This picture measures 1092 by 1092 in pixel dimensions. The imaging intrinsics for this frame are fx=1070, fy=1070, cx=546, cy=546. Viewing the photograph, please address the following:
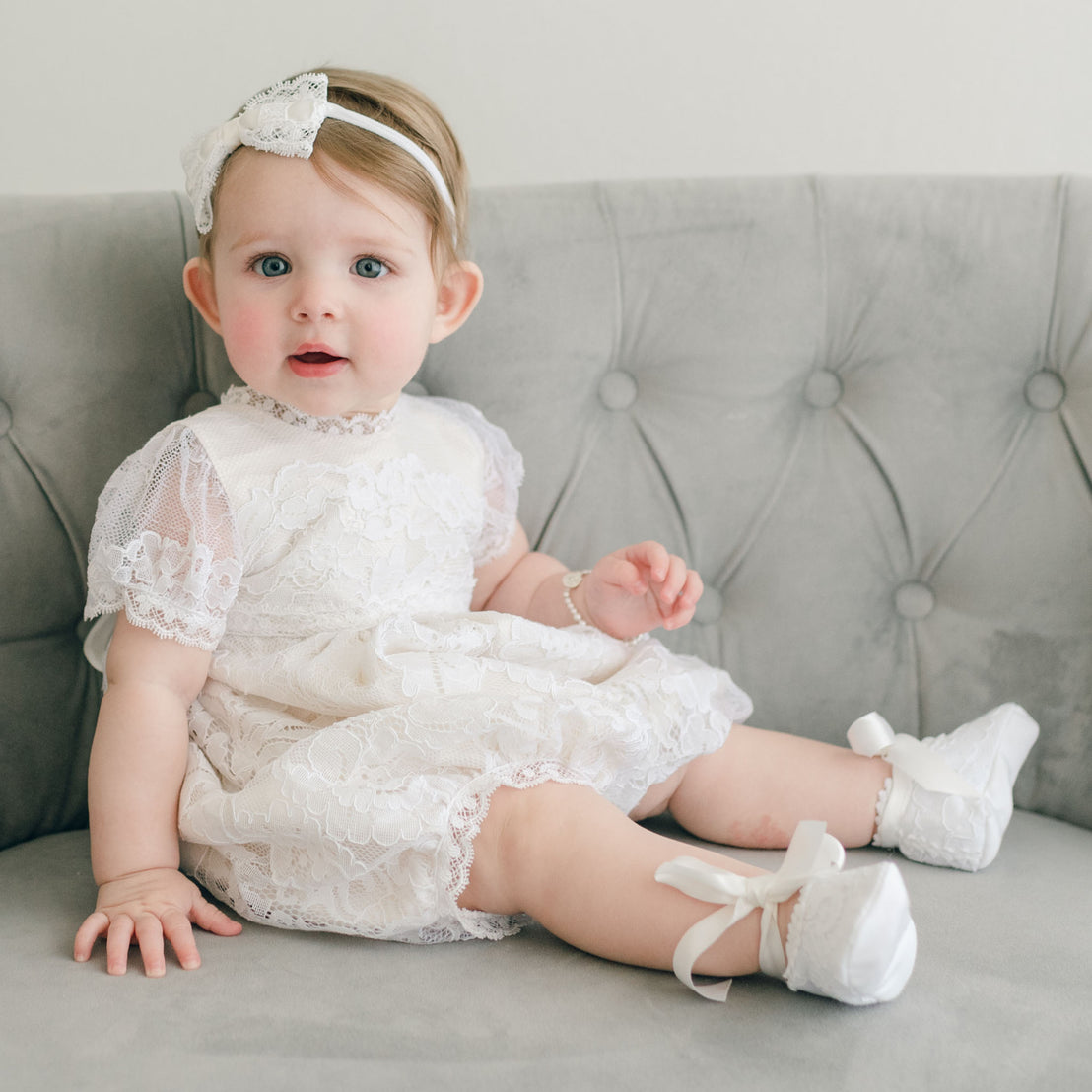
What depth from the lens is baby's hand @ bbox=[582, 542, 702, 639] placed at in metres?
1.00

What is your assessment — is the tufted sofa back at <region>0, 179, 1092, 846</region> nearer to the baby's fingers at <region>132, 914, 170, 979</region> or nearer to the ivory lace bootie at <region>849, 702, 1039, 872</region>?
the ivory lace bootie at <region>849, 702, 1039, 872</region>

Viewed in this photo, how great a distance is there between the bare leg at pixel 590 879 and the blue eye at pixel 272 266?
494 millimetres

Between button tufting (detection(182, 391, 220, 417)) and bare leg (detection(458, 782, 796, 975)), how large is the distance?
54 cm

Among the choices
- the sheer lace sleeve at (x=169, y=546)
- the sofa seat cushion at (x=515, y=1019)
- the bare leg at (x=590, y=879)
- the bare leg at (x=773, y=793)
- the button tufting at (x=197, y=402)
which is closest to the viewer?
the sofa seat cushion at (x=515, y=1019)

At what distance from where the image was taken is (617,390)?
1171 mm

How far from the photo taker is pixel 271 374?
0.96 metres

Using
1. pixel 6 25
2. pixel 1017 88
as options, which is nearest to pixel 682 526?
pixel 1017 88

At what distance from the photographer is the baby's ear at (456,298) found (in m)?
1.06

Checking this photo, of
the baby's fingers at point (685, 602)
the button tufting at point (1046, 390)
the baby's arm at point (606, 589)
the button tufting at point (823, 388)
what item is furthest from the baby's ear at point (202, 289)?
the button tufting at point (1046, 390)

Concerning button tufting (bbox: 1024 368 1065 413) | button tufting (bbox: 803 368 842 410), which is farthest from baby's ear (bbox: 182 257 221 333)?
button tufting (bbox: 1024 368 1065 413)

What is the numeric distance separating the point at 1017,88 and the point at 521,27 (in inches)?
25.7

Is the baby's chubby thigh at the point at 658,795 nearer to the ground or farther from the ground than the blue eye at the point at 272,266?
nearer to the ground

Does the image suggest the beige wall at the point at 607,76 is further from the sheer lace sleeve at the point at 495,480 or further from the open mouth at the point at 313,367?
the open mouth at the point at 313,367

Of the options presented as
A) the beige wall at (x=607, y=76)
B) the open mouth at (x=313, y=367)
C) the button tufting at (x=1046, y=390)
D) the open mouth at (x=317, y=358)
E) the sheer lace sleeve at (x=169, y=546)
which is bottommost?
the sheer lace sleeve at (x=169, y=546)
